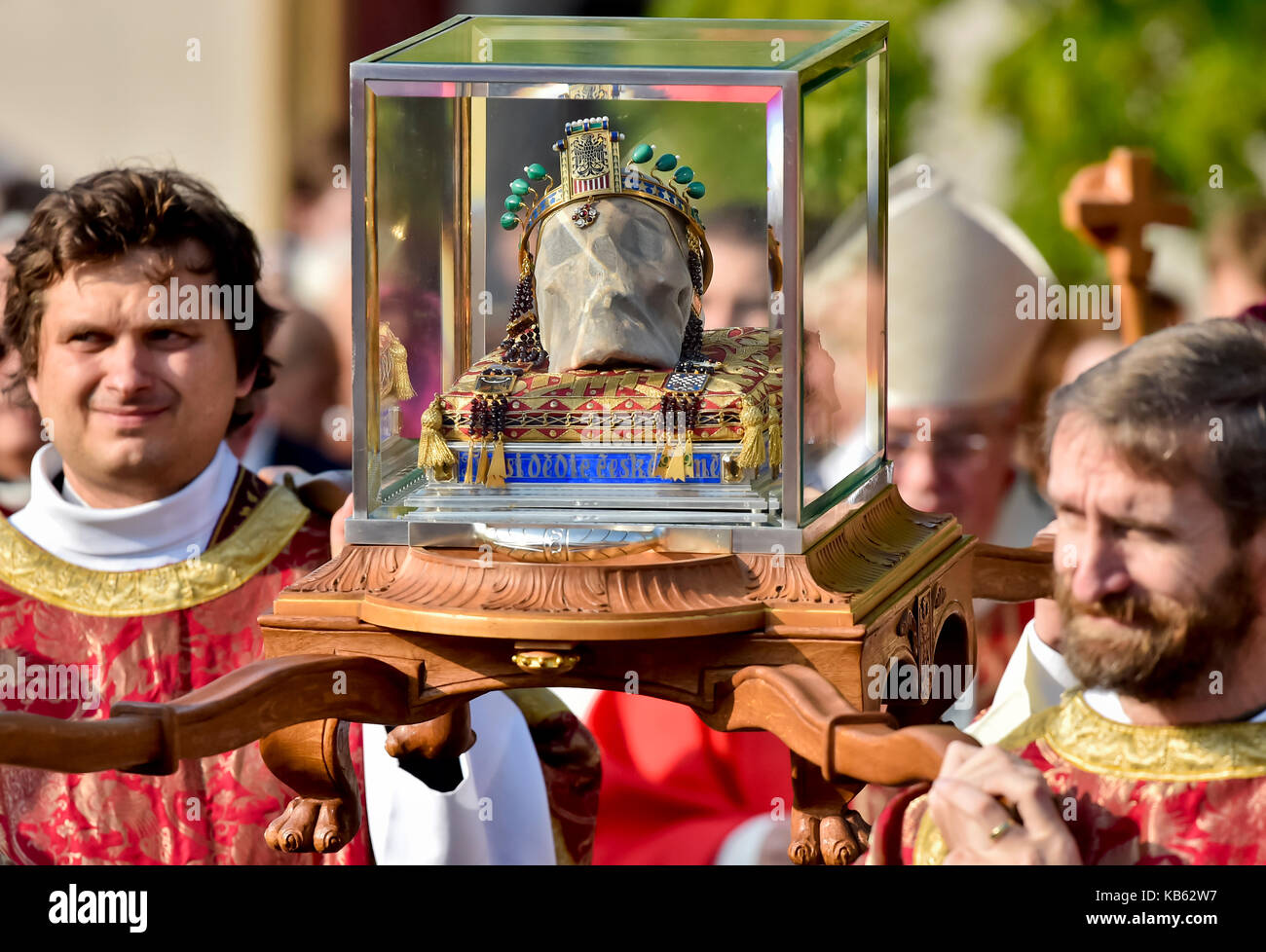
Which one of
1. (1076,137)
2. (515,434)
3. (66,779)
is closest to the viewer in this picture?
(515,434)

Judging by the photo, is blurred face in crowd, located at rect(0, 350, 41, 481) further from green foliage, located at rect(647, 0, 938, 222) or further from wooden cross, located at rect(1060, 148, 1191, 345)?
wooden cross, located at rect(1060, 148, 1191, 345)

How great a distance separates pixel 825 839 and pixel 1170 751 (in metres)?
0.54

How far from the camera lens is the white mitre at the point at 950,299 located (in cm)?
604

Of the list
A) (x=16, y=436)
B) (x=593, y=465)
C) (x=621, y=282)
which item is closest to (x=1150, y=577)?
(x=593, y=465)

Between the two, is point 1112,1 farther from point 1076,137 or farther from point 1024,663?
point 1024,663

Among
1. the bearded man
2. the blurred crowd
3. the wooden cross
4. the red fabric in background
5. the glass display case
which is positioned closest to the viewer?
the bearded man

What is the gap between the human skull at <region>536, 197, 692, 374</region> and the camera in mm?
4254

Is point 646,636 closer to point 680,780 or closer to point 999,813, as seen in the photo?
point 999,813

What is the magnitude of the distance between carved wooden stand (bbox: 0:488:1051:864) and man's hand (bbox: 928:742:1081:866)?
94mm

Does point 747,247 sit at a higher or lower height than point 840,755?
higher

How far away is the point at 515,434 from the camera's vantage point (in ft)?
13.7

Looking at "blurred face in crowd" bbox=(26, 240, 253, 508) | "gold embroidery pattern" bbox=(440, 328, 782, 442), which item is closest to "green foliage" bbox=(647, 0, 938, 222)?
"gold embroidery pattern" bbox=(440, 328, 782, 442)

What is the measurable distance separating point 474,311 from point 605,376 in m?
0.60

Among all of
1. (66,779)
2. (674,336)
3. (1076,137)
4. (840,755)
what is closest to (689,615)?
(840,755)
